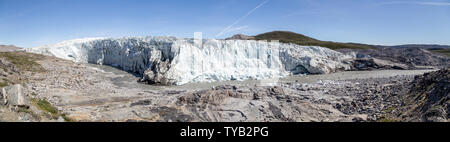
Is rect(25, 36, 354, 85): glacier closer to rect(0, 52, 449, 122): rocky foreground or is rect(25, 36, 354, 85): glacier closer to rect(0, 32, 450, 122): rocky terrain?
rect(0, 32, 450, 122): rocky terrain

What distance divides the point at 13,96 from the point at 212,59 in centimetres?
2120

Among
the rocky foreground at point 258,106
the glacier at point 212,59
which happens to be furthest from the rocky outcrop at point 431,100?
the glacier at point 212,59

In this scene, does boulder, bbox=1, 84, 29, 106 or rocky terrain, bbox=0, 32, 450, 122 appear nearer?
boulder, bbox=1, 84, 29, 106

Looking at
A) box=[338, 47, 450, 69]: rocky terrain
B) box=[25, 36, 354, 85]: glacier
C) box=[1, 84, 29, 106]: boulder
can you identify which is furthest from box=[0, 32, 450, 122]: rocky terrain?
box=[338, 47, 450, 69]: rocky terrain

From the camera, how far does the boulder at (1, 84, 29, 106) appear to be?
24.2 feet

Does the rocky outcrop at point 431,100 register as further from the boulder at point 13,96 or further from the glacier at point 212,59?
the glacier at point 212,59

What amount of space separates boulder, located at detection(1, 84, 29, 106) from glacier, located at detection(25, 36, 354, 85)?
1535cm

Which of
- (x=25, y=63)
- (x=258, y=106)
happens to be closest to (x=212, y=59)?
(x=258, y=106)

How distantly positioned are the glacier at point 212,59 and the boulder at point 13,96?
1535 cm

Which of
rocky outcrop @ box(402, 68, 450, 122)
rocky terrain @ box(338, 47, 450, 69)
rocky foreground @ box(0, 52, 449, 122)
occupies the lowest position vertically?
rocky foreground @ box(0, 52, 449, 122)

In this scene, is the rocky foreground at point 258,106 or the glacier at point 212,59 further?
the glacier at point 212,59

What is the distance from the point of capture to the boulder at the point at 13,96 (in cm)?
738

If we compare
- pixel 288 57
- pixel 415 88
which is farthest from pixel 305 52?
pixel 415 88
